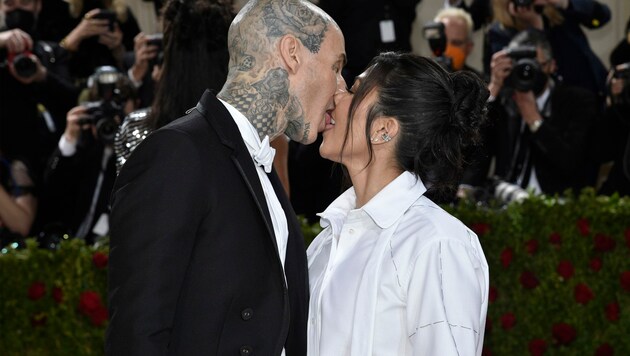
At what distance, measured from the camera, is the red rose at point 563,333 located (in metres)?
4.24

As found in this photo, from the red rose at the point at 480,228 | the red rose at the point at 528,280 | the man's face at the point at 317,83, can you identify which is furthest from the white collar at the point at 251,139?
the red rose at the point at 528,280

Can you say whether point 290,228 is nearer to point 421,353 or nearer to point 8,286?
point 421,353

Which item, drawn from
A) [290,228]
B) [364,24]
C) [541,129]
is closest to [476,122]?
[290,228]

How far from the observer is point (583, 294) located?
14.0 ft

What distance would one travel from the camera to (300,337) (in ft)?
8.09

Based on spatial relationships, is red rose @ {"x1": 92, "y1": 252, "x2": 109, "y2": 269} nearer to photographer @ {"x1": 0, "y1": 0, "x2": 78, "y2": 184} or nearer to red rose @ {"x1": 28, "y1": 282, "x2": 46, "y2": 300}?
red rose @ {"x1": 28, "y1": 282, "x2": 46, "y2": 300}

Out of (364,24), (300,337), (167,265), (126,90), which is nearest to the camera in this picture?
(167,265)

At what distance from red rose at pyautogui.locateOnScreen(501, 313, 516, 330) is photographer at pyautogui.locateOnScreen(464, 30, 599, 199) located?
140cm

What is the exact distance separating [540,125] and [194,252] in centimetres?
369

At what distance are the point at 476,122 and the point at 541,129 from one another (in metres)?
3.06

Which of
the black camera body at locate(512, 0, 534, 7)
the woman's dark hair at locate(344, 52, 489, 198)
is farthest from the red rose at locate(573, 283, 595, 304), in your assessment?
the black camera body at locate(512, 0, 534, 7)

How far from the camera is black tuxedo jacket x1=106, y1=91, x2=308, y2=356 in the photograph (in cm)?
212

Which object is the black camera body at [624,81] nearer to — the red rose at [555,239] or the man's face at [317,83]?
the red rose at [555,239]

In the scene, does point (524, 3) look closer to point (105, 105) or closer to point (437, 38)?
point (437, 38)
